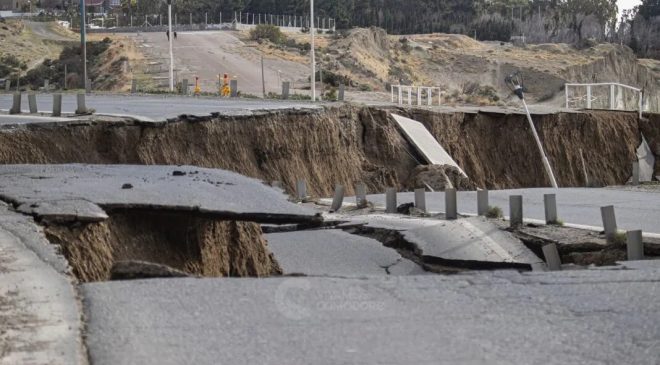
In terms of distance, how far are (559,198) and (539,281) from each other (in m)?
17.9

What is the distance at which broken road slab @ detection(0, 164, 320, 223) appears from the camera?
1315 centimetres

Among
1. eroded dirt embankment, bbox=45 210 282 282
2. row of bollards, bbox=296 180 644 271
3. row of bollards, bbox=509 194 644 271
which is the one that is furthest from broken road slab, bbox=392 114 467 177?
eroded dirt embankment, bbox=45 210 282 282

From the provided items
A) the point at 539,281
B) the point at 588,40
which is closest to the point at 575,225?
the point at 539,281

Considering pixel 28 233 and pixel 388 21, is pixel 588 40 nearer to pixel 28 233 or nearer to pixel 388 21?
pixel 388 21

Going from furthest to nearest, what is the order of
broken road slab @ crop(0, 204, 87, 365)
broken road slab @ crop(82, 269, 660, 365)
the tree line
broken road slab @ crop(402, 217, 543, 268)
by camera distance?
1. the tree line
2. broken road slab @ crop(402, 217, 543, 268)
3. broken road slab @ crop(82, 269, 660, 365)
4. broken road slab @ crop(0, 204, 87, 365)

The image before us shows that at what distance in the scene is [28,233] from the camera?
11016 millimetres

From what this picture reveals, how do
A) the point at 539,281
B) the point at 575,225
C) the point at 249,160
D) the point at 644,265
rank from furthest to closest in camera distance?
the point at 249,160 < the point at 575,225 < the point at 644,265 < the point at 539,281

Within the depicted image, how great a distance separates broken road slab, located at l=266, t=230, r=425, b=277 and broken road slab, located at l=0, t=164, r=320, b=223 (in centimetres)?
139

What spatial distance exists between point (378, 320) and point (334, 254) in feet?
33.2

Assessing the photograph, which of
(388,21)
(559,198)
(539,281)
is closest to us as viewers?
(539,281)

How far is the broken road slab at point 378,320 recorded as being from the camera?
7.27 metres

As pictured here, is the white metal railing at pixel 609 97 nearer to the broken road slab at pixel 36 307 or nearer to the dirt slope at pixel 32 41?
the broken road slab at pixel 36 307

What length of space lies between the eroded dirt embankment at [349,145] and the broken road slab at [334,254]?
549 centimetres

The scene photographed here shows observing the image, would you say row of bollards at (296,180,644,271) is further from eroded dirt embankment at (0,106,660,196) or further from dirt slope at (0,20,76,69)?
dirt slope at (0,20,76,69)
